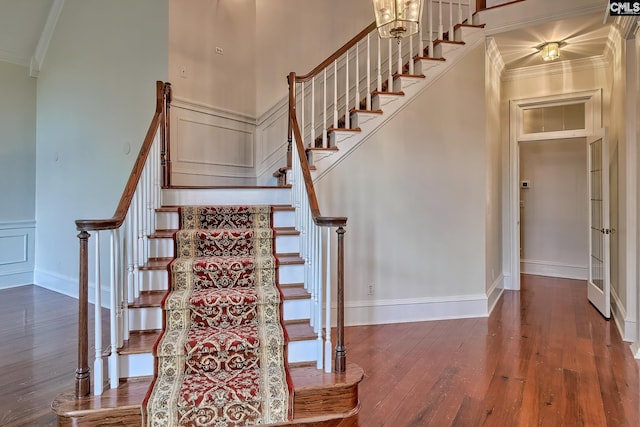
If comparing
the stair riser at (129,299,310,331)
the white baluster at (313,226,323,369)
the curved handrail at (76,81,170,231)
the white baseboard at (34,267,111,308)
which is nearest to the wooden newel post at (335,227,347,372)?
the white baluster at (313,226,323,369)

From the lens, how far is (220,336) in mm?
2291

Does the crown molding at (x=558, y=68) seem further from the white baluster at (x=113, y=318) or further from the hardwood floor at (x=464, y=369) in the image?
the white baluster at (x=113, y=318)

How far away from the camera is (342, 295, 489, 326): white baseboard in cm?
383

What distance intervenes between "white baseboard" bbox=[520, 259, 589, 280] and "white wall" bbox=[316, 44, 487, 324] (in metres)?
2.84

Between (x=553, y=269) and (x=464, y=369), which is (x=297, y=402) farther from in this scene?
(x=553, y=269)

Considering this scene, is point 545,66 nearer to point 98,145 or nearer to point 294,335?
point 294,335

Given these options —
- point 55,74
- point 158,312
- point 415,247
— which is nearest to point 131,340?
point 158,312

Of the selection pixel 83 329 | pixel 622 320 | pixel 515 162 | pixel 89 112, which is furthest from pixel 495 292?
pixel 89 112

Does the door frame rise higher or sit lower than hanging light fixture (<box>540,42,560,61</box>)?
lower

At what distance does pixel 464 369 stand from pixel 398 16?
256 cm

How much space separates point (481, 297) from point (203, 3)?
15.5 feet

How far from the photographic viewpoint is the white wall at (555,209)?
5879 millimetres

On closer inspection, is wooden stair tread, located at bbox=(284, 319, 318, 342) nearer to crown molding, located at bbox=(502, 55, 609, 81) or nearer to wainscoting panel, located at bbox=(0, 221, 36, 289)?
crown molding, located at bbox=(502, 55, 609, 81)

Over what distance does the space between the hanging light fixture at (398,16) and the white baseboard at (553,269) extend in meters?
5.28
